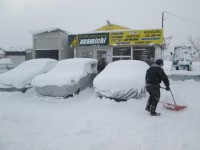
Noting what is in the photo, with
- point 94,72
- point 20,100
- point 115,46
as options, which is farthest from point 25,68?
point 115,46

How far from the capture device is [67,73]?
25.8 ft

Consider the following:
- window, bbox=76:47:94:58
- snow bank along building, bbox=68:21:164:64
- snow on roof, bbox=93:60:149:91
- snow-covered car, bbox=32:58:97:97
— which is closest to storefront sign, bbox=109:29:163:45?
snow bank along building, bbox=68:21:164:64

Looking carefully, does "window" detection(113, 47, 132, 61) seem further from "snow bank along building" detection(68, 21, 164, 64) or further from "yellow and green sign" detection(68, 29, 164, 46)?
"yellow and green sign" detection(68, 29, 164, 46)

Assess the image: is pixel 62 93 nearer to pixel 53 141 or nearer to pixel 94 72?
pixel 94 72

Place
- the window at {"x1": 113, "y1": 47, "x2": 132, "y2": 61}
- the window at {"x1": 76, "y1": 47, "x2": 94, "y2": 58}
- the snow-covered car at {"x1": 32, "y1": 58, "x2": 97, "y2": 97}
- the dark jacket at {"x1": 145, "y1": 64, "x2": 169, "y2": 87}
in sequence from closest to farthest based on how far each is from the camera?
the dark jacket at {"x1": 145, "y1": 64, "x2": 169, "y2": 87}, the snow-covered car at {"x1": 32, "y1": 58, "x2": 97, "y2": 97}, the window at {"x1": 113, "y1": 47, "x2": 132, "y2": 61}, the window at {"x1": 76, "y1": 47, "x2": 94, "y2": 58}

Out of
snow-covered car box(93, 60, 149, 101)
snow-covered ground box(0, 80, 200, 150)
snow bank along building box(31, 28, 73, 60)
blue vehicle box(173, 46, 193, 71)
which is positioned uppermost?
snow bank along building box(31, 28, 73, 60)

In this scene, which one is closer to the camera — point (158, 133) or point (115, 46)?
point (158, 133)

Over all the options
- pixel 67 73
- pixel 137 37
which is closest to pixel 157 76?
pixel 67 73

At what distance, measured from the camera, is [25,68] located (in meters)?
9.54

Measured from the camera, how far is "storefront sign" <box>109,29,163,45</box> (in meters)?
12.1

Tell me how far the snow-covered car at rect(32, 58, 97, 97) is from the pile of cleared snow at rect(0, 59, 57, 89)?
835mm

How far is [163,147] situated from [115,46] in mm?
10754

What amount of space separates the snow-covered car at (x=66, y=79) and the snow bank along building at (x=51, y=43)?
20.9ft

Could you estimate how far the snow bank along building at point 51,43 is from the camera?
1470 cm
